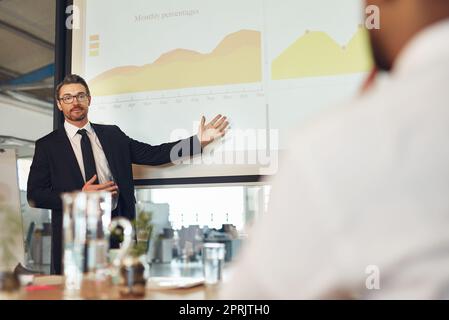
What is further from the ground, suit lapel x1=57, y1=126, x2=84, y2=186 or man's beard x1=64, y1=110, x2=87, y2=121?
man's beard x1=64, y1=110, x2=87, y2=121

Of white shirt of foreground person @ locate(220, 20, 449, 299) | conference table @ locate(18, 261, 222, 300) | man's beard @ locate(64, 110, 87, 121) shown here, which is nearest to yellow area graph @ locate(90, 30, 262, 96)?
man's beard @ locate(64, 110, 87, 121)

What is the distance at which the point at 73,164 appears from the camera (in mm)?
2730

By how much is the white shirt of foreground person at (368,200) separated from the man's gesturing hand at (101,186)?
6.35 ft

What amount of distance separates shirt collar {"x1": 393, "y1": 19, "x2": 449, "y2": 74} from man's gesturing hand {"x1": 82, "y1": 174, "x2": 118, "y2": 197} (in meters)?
1.95

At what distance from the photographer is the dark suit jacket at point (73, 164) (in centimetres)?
272

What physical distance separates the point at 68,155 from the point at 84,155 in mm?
96

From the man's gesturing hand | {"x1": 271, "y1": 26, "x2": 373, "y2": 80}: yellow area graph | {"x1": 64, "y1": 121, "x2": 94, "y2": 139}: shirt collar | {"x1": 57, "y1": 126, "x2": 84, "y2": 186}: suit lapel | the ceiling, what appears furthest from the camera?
the ceiling

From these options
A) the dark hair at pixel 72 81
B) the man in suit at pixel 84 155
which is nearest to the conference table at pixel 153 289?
the man in suit at pixel 84 155

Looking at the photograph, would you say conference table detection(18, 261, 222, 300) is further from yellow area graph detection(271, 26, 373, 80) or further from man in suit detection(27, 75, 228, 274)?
yellow area graph detection(271, 26, 373, 80)

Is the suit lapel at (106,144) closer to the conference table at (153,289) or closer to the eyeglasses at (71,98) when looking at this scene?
the eyeglasses at (71,98)

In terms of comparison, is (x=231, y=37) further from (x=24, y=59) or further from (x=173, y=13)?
(x=24, y=59)

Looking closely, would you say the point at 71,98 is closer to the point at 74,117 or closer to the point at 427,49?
the point at 74,117

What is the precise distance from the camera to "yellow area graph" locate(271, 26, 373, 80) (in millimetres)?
2549
